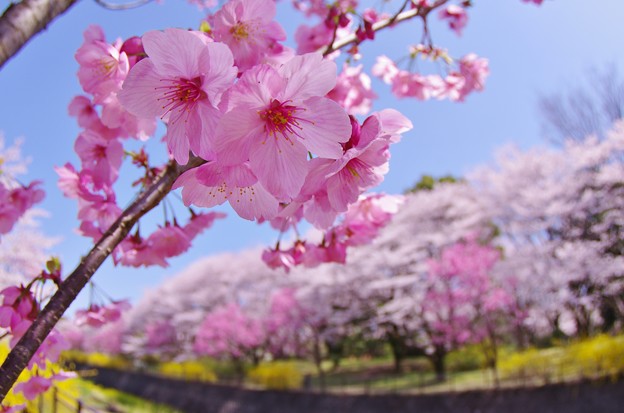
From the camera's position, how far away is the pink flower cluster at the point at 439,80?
2.29m

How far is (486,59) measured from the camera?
2.27m

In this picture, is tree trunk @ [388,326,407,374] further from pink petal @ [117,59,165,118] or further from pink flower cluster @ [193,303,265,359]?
pink petal @ [117,59,165,118]

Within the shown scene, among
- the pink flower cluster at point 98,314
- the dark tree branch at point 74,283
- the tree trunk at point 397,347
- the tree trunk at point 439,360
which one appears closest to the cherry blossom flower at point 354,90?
the dark tree branch at point 74,283

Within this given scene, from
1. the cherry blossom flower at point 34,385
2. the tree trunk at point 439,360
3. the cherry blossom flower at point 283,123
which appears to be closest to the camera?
the cherry blossom flower at point 283,123

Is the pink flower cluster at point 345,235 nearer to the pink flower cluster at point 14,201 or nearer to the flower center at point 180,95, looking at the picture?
the flower center at point 180,95

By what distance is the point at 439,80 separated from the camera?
2338 mm

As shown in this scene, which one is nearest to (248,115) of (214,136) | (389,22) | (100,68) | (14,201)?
(214,136)

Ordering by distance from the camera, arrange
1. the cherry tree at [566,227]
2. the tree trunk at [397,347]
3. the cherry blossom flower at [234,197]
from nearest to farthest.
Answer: the cherry blossom flower at [234,197] → the cherry tree at [566,227] → the tree trunk at [397,347]

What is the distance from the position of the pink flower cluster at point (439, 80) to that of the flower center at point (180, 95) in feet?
5.49

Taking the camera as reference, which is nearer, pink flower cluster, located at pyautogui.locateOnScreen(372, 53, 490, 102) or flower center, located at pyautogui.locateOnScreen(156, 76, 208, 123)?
flower center, located at pyautogui.locateOnScreen(156, 76, 208, 123)

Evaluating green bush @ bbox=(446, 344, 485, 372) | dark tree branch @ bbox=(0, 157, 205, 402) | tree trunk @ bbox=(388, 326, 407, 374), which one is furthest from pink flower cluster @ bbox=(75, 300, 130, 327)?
tree trunk @ bbox=(388, 326, 407, 374)

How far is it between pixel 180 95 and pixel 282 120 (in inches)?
8.0

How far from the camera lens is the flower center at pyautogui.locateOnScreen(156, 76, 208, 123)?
0.84 metres

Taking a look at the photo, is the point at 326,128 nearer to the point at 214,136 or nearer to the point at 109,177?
the point at 214,136
